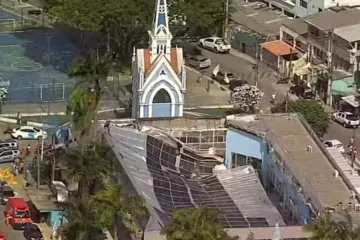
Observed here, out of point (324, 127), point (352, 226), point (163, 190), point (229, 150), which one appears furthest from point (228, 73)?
point (352, 226)

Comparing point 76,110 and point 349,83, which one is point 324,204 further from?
point 349,83

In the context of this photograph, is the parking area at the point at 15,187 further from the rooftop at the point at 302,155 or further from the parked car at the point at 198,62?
the parked car at the point at 198,62

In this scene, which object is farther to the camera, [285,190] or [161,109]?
[161,109]

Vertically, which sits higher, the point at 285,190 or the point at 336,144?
the point at 285,190

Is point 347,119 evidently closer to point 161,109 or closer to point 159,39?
point 161,109

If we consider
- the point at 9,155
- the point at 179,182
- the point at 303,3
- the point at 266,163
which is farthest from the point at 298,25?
the point at 179,182

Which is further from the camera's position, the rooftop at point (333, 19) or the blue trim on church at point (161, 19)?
the rooftop at point (333, 19)

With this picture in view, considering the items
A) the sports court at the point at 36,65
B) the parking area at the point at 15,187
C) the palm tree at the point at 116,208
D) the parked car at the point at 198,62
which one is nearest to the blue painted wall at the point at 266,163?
the palm tree at the point at 116,208
